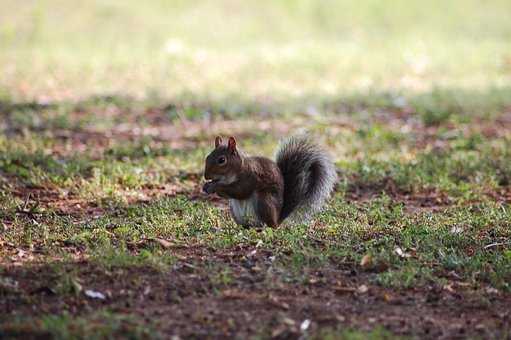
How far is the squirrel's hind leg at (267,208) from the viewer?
591 centimetres

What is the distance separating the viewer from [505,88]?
43.7ft

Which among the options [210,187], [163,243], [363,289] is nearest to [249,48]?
[210,187]

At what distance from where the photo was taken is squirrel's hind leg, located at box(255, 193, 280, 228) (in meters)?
5.91

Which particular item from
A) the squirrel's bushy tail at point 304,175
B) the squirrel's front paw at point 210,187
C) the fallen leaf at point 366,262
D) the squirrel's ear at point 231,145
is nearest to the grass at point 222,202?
the fallen leaf at point 366,262

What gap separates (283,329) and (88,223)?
233cm

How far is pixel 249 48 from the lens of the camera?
1677cm

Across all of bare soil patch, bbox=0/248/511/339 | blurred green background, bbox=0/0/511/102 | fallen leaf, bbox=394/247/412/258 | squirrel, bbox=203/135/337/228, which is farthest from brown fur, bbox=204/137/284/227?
blurred green background, bbox=0/0/511/102

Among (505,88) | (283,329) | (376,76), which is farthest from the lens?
(376,76)

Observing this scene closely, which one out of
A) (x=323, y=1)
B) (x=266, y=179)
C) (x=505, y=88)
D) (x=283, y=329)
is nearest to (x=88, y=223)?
(x=266, y=179)

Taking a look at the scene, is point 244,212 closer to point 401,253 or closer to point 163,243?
point 163,243

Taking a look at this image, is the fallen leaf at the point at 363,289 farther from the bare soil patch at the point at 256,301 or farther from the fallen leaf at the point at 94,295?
the fallen leaf at the point at 94,295

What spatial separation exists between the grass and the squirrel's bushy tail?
17 centimetres

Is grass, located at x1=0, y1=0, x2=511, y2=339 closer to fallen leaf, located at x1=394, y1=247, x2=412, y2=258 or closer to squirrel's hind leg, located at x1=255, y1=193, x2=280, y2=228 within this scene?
fallen leaf, located at x1=394, y1=247, x2=412, y2=258

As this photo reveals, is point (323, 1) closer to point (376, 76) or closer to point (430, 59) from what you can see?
point (430, 59)
